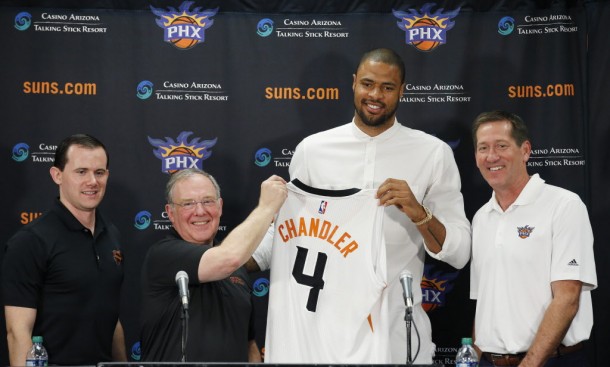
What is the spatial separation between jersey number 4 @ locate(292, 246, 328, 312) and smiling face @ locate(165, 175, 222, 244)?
1.62ft

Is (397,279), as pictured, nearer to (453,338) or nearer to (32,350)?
(453,338)

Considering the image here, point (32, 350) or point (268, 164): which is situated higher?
point (268, 164)

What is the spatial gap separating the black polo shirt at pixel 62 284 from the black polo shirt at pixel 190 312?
16.1 inches

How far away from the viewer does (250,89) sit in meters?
5.71

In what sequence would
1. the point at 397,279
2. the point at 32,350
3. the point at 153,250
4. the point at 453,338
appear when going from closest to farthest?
1. the point at 32,350
2. the point at 153,250
3. the point at 397,279
4. the point at 453,338

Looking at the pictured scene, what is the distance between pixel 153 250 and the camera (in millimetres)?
4250

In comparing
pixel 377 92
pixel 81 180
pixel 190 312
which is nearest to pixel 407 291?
pixel 190 312

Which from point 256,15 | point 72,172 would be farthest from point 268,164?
point 72,172

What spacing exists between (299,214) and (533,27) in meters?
2.37

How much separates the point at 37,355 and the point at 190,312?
77 cm

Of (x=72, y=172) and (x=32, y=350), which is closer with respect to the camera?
→ (x=32, y=350)

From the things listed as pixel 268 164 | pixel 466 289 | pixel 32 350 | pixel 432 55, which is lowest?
pixel 32 350

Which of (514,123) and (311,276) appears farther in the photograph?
(514,123)

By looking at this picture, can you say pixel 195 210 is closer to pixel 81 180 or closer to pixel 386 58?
pixel 81 180
